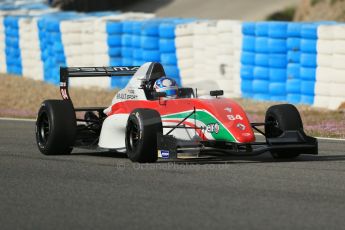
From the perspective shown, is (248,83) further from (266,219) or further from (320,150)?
(266,219)

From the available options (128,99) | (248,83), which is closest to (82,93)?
(248,83)

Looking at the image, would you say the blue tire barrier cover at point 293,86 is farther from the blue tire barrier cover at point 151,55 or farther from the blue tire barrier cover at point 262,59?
the blue tire barrier cover at point 151,55

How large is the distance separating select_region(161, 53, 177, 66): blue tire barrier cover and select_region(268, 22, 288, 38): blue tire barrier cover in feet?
9.31

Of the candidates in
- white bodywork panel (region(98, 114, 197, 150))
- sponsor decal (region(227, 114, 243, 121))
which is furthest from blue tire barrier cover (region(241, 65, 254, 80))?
sponsor decal (region(227, 114, 243, 121))

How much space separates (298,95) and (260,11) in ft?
65.5

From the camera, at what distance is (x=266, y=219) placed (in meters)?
7.36

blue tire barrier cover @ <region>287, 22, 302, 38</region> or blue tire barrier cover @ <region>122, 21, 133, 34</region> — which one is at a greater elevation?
blue tire barrier cover @ <region>122, 21, 133, 34</region>

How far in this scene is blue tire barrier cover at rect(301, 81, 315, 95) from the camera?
18.1 meters

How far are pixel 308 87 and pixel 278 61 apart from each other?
3.08 ft

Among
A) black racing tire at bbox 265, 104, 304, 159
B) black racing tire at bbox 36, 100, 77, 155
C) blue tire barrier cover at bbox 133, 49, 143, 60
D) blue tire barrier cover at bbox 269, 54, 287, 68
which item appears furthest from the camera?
blue tire barrier cover at bbox 133, 49, 143, 60

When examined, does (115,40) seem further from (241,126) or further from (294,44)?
(241,126)

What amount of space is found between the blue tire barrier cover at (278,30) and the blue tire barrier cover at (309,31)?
0.53 m

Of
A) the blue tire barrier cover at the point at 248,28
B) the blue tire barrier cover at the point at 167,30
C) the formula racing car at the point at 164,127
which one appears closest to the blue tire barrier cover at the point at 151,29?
the blue tire barrier cover at the point at 167,30

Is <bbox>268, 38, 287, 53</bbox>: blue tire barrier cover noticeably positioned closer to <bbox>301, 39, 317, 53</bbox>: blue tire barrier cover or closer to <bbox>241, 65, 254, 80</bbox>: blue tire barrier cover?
<bbox>301, 39, 317, 53</bbox>: blue tire barrier cover
